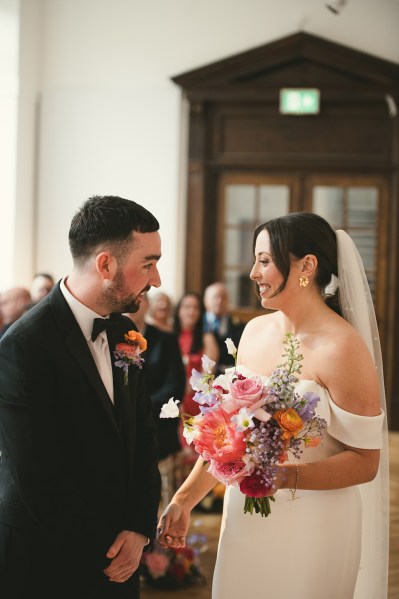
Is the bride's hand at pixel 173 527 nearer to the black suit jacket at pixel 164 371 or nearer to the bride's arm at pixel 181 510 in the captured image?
the bride's arm at pixel 181 510

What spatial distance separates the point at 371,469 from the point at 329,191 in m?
6.82

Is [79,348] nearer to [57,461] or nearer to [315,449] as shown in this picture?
[57,461]

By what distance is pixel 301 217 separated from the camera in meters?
2.41

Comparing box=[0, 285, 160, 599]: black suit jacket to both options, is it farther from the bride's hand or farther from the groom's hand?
the bride's hand

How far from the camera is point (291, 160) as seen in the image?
28.6 feet

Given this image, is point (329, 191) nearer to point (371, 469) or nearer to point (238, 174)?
point (238, 174)

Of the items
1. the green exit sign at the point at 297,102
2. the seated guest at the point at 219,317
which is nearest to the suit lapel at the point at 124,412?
A: the seated guest at the point at 219,317

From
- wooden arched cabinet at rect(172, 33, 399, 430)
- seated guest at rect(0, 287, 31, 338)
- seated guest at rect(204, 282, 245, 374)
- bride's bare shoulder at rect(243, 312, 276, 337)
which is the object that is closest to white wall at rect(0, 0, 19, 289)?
wooden arched cabinet at rect(172, 33, 399, 430)

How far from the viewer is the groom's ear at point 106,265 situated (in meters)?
2.07

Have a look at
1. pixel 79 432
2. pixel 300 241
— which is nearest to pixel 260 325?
pixel 300 241

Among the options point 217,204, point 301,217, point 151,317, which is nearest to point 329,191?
point 217,204

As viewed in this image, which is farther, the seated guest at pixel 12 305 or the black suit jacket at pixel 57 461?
the seated guest at pixel 12 305

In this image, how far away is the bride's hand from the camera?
2.36m

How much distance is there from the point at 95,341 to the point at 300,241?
73 centimetres
